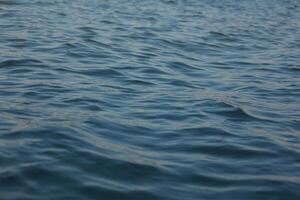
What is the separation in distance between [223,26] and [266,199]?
1311 centimetres

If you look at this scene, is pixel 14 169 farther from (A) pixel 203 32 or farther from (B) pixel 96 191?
(A) pixel 203 32

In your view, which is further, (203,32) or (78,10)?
(78,10)

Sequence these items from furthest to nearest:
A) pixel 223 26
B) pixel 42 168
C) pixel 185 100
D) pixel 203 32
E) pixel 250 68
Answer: pixel 223 26, pixel 203 32, pixel 250 68, pixel 185 100, pixel 42 168

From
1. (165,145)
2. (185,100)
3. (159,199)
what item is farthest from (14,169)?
(185,100)

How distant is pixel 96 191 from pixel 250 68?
23.5 ft

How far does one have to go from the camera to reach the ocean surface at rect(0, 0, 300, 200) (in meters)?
5.68

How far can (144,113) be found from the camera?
8062 millimetres

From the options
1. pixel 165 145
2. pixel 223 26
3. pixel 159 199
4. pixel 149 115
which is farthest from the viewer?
pixel 223 26

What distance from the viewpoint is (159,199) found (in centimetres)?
534

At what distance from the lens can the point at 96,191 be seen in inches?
212

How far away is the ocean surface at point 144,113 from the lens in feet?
18.6

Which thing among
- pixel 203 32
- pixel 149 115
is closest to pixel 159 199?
pixel 149 115

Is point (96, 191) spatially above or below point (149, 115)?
below

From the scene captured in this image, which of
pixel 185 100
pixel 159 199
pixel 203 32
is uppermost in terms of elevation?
pixel 203 32
